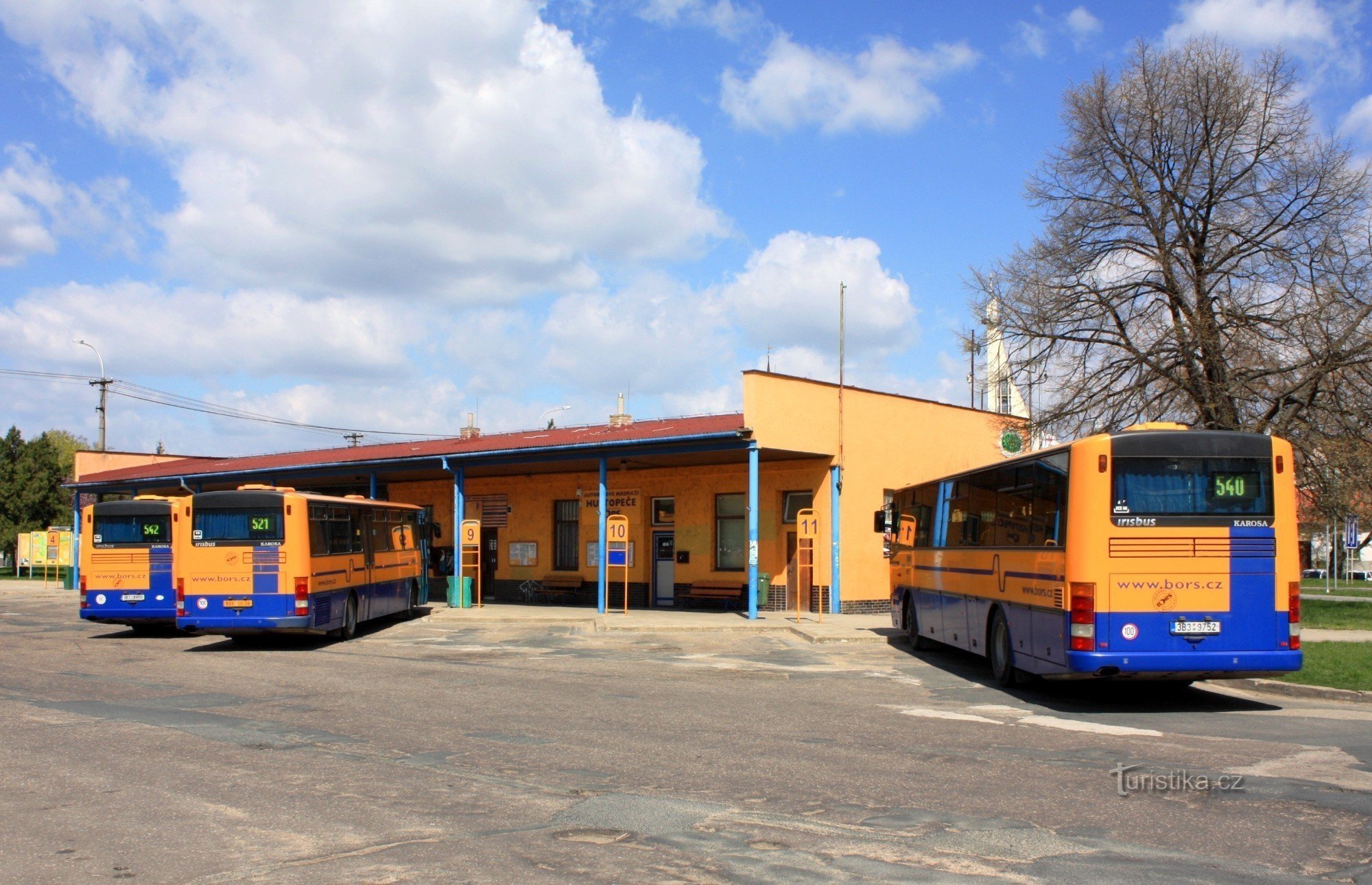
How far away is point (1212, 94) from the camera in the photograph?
81.1ft

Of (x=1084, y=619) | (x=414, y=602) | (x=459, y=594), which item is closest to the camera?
(x=1084, y=619)

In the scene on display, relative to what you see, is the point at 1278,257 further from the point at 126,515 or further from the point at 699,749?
the point at 126,515

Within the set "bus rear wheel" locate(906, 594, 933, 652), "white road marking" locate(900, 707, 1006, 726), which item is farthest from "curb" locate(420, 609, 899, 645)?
"white road marking" locate(900, 707, 1006, 726)

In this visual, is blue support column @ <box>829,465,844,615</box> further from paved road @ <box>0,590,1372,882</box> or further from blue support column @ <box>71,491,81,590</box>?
blue support column @ <box>71,491,81,590</box>

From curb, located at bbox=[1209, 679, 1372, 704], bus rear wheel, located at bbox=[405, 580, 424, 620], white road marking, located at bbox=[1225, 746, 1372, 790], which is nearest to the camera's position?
white road marking, located at bbox=[1225, 746, 1372, 790]

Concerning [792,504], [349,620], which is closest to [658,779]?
[349,620]

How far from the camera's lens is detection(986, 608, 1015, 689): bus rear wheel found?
13420 mm

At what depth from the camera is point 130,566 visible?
21.9 m

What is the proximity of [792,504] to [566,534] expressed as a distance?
8.30 meters

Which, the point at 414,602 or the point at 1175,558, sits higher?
the point at 1175,558

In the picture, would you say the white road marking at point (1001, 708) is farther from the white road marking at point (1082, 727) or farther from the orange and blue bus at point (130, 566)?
the orange and blue bus at point (130, 566)

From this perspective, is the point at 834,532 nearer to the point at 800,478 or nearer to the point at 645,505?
the point at 800,478

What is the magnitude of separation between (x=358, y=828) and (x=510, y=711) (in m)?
4.72

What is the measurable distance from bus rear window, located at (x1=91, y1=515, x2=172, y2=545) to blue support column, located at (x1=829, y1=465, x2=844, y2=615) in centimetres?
1451
